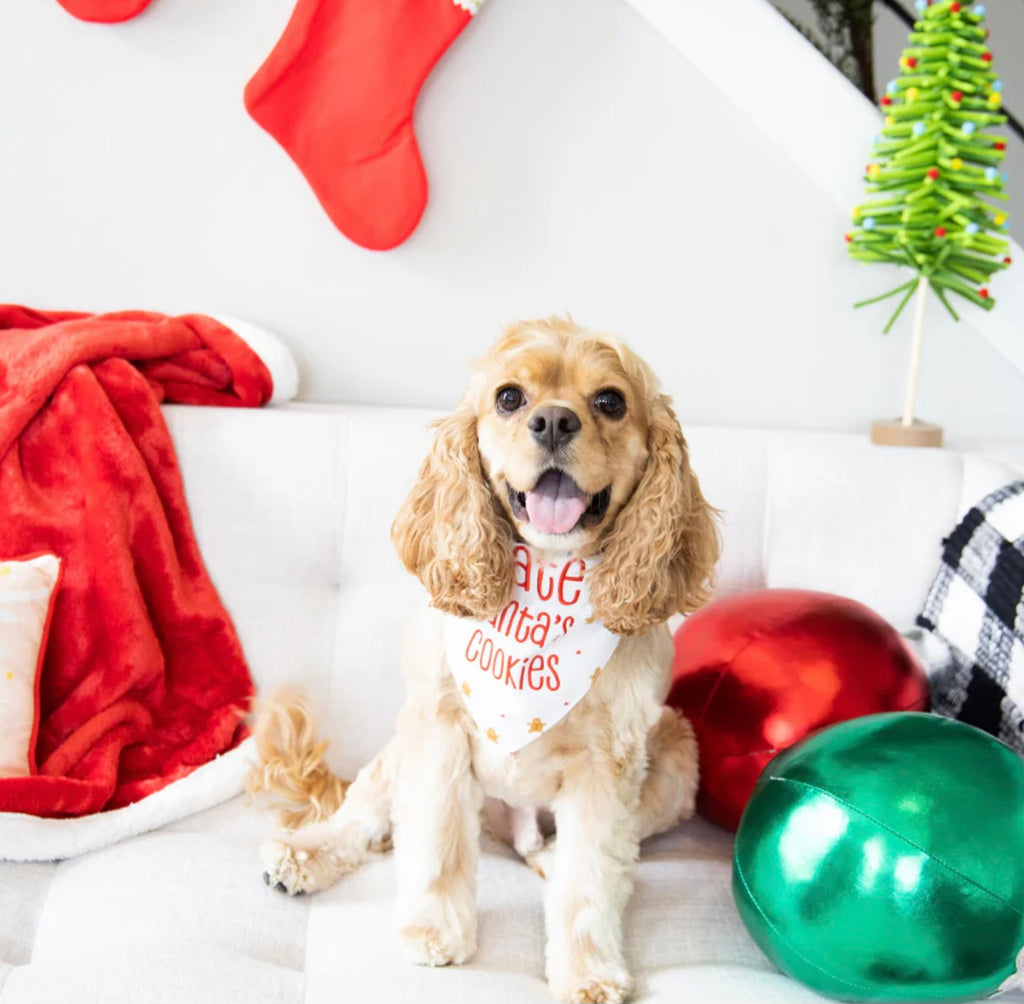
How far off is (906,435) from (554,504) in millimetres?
1272

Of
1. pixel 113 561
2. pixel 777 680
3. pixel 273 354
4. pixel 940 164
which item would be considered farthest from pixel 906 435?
pixel 113 561

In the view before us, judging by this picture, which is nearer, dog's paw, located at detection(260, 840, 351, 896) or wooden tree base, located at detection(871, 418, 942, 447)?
dog's paw, located at detection(260, 840, 351, 896)

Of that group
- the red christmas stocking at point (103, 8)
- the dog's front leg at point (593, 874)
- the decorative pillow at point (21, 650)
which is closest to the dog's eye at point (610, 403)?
the dog's front leg at point (593, 874)

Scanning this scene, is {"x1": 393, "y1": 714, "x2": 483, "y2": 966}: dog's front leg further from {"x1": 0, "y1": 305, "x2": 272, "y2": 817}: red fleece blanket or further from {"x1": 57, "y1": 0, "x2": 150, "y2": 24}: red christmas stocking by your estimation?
{"x1": 57, "y1": 0, "x2": 150, "y2": 24}: red christmas stocking

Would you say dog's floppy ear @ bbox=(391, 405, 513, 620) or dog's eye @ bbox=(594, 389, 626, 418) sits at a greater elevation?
dog's eye @ bbox=(594, 389, 626, 418)

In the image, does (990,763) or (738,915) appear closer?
(990,763)

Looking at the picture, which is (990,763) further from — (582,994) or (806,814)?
(582,994)

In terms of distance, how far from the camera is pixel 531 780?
65.2 inches

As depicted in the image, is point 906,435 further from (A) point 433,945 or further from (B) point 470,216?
(A) point 433,945

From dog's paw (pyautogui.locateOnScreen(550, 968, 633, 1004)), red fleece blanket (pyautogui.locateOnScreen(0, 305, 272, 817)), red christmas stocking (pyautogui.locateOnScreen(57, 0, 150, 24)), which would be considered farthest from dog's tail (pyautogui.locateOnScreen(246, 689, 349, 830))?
red christmas stocking (pyautogui.locateOnScreen(57, 0, 150, 24))

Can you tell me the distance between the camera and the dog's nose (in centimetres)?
143

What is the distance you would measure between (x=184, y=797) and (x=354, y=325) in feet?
4.03

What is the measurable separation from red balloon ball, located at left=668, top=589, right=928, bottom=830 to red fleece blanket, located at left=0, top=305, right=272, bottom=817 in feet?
3.12

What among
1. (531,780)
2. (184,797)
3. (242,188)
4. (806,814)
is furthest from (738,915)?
(242,188)
